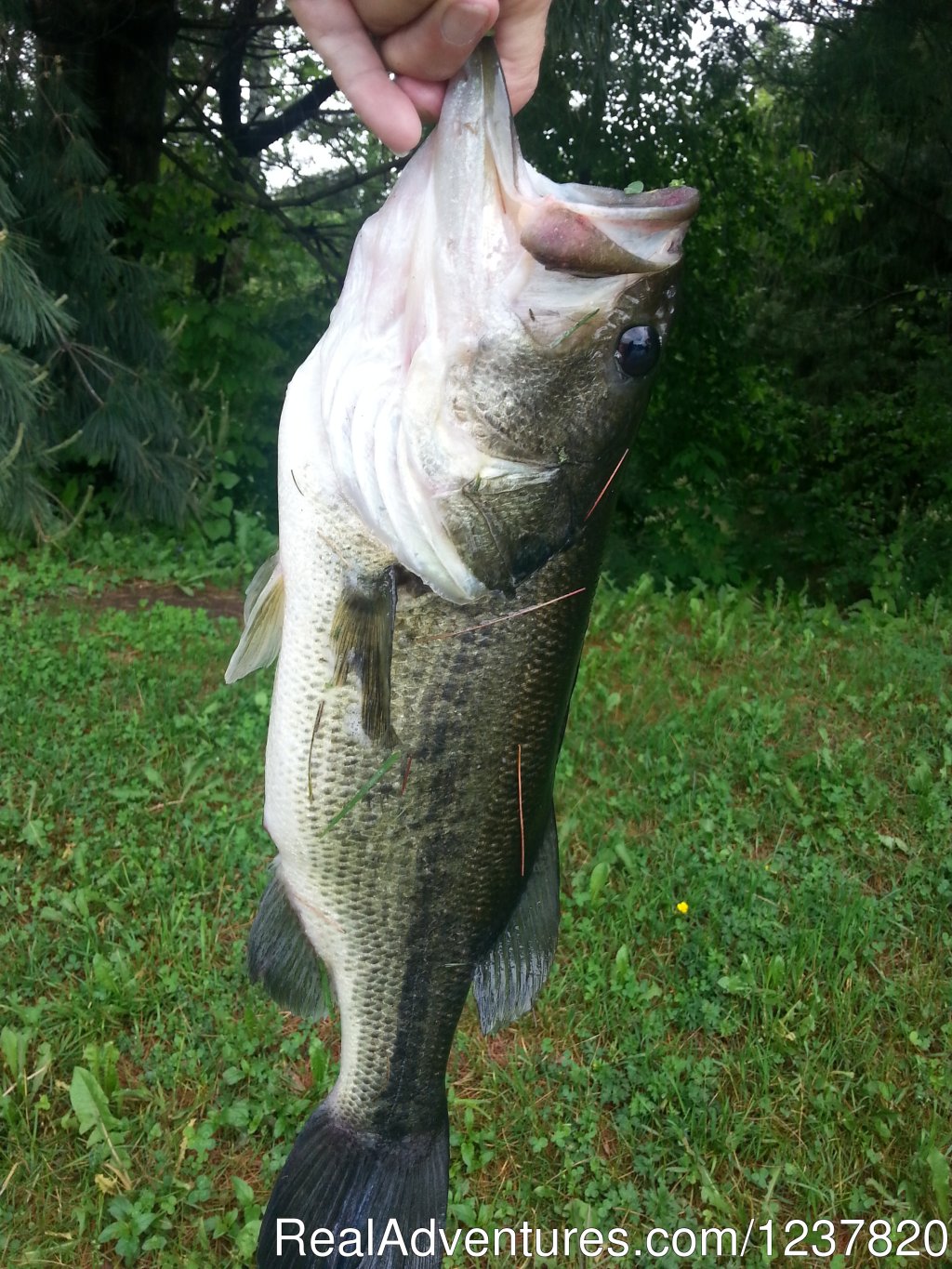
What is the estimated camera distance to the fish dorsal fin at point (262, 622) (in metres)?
1.51

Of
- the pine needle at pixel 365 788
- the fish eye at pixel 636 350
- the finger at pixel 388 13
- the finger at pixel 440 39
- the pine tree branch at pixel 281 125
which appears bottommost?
the pine needle at pixel 365 788

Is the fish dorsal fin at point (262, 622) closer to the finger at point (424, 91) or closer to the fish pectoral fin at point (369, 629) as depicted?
the fish pectoral fin at point (369, 629)

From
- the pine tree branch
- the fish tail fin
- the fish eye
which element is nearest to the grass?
the fish tail fin

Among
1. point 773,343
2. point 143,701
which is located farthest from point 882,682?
point 773,343

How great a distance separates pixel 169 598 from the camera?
5.58m

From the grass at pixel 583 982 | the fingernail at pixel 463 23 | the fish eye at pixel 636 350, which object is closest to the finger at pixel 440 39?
the fingernail at pixel 463 23

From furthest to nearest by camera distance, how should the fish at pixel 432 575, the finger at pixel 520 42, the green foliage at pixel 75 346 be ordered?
the green foliage at pixel 75 346, the finger at pixel 520 42, the fish at pixel 432 575

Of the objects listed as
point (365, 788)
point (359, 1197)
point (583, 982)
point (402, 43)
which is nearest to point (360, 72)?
point (402, 43)

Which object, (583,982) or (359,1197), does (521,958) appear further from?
(583,982)

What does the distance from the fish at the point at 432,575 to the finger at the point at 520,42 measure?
0.19 metres

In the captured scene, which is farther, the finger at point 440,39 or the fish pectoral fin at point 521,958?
the fish pectoral fin at point 521,958

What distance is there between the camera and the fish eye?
1.41 m

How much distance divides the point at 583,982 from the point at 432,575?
6.29 feet

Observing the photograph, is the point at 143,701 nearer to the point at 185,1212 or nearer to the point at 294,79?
the point at 185,1212
